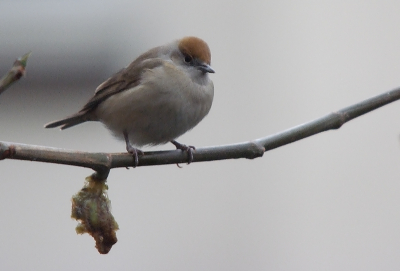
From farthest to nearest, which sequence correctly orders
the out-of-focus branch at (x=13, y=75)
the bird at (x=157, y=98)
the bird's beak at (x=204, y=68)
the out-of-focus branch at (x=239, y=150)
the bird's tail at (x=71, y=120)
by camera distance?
the bird's tail at (x=71, y=120) → the bird's beak at (x=204, y=68) → the bird at (x=157, y=98) → the out-of-focus branch at (x=239, y=150) → the out-of-focus branch at (x=13, y=75)

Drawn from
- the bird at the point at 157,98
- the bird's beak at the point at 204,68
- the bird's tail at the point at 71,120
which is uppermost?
the bird's beak at the point at 204,68

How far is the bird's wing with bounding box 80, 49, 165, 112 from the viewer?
11.7 ft

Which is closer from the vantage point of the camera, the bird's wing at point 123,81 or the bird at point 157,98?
the bird at point 157,98

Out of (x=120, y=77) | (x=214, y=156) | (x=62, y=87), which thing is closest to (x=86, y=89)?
(x=62, y=87)

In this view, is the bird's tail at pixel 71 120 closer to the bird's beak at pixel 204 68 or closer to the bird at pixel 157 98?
the bird at pixel 157 98

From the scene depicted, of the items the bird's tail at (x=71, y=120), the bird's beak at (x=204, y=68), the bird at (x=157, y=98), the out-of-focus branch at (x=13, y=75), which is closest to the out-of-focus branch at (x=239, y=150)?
the out-of-focus branch at (x=13, y=75)

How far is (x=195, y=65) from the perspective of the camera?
3.57 meters

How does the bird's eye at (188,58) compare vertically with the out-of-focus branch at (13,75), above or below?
above

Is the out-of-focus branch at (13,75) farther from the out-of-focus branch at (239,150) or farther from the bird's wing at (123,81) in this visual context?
the bird's wing at (123,81)

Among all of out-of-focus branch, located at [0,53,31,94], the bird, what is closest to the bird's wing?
the bird

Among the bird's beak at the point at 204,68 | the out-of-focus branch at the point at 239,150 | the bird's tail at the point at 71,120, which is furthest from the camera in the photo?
the bird's tail at the point at 71,120

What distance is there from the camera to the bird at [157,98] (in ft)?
10.7

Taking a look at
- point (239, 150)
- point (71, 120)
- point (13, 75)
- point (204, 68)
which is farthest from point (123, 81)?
point (13, 75)

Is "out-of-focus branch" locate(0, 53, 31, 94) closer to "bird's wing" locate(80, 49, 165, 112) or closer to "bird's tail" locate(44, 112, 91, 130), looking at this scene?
"bird's wing" locate(80, 49, 165, 112)
